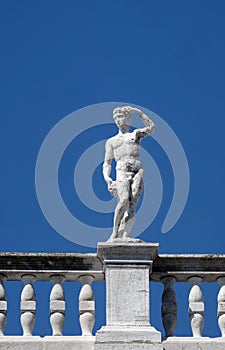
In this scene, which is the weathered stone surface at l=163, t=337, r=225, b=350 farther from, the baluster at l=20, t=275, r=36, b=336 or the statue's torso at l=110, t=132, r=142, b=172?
the statue's torso at l=110, t=132, r=142, b=172

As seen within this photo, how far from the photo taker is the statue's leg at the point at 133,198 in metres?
25.4

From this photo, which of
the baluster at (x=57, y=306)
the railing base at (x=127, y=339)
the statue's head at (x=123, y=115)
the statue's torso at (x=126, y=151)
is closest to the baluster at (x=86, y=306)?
the baluster at (x=57, y=306)

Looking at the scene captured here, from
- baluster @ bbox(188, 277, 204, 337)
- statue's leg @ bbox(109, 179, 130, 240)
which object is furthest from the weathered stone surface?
statue's leg @ bbox(109, 179, 130, 240)

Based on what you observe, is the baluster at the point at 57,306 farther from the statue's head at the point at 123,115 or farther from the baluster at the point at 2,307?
the statue's head at the point at 123,115

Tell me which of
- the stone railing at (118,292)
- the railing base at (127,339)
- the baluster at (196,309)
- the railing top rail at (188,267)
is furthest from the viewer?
the railing top rail at (188,267)

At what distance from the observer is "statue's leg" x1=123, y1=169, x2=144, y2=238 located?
25438 mm

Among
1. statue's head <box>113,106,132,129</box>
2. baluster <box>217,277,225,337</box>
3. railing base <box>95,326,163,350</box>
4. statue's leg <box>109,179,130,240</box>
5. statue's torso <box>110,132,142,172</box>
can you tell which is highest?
statue's head <box>113,106,132,129</box>

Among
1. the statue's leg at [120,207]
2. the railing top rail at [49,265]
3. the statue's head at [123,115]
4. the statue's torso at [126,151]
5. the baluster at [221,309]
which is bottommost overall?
the baluster at [221,309]

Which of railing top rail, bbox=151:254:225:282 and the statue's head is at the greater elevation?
the statue's head

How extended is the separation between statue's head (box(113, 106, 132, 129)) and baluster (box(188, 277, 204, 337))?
286 cm

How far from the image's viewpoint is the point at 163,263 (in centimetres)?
2567

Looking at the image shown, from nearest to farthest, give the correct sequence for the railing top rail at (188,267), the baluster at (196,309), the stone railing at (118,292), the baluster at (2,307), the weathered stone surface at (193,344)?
the stone railing at (118,292) → the weathered stone surface at (193,344) → the baluster at (2,307) → the baluster at (196,309) → the railing top rail at (188,267)

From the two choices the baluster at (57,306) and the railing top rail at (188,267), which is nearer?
the baluster at (57,306)

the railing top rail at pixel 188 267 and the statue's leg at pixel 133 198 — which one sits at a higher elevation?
the statue's leg at pixel 133 198
